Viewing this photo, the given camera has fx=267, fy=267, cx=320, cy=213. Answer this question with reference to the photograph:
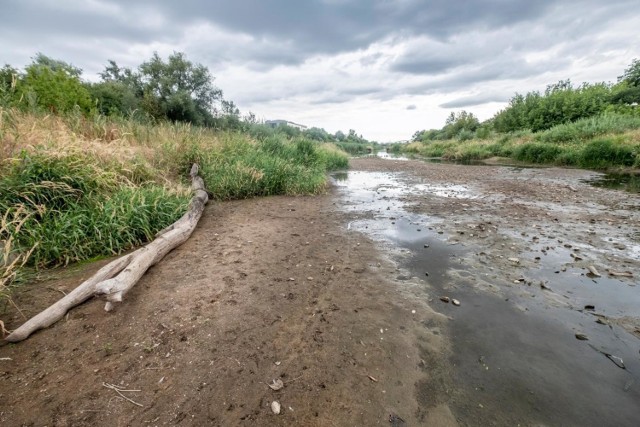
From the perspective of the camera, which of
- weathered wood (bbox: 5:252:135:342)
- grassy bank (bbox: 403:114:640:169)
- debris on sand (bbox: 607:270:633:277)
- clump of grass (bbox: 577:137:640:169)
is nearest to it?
weathered wood (bbox: 5:252:135:342)

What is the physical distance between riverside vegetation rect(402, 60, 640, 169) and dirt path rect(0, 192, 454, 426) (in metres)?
17.9

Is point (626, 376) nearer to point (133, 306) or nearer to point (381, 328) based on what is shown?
point (381, 328)

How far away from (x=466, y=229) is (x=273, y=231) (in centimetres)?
394

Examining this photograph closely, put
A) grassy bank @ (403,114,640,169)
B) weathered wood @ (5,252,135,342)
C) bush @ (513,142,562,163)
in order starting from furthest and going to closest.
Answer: bush @ (513,142,562,163) → grassy bank @ (403,114,640,169) → weathered wood @ (5,252,135,342)

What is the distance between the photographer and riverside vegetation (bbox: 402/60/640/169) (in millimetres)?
14633

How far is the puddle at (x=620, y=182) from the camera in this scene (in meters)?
9.39

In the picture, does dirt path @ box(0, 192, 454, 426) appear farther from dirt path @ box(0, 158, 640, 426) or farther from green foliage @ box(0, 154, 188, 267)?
green foliage @ box(0, 154, 188, 267)

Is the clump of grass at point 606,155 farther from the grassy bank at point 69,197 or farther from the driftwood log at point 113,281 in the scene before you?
the grassy bank at point 69,197

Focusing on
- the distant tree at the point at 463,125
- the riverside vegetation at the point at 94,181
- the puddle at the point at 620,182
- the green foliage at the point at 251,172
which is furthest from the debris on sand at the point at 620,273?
the distant tree at the point at 463,125

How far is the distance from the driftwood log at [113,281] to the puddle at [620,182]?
534 inches

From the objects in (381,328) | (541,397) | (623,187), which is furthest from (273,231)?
(623,187)

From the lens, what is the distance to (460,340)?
2.47 m

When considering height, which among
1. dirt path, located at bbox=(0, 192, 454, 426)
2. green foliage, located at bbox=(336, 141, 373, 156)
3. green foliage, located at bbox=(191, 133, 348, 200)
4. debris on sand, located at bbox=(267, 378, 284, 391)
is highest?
green foliage, located at bbox=(336, 141, 373, 156)

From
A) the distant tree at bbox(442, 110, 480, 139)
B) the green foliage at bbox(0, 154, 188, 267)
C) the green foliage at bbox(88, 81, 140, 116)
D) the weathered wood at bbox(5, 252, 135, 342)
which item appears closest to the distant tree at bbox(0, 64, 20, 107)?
the green foliage at bbox(0, 154, 188, 267)
